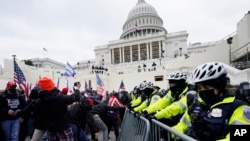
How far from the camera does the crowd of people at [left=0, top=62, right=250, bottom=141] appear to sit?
2234 mm

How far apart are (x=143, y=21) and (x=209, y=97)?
92.2 m

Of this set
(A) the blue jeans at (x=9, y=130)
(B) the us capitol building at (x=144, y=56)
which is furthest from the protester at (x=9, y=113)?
(B) the us capitol building at (x=144, y=56)

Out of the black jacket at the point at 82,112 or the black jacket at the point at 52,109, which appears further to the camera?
the black jacket at the point at 82,112

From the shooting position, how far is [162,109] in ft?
13.9

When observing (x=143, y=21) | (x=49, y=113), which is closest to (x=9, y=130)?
(x=49, y=113)

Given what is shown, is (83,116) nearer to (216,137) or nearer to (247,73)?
(216,137)

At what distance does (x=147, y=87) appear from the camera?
20.8ft

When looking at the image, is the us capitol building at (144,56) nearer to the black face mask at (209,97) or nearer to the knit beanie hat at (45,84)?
the knit beanie hat at (45,84)

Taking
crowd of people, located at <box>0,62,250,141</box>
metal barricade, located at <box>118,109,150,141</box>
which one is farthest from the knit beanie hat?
metal barricade, located at <box>118,109,150,141</box>

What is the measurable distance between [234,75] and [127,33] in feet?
260

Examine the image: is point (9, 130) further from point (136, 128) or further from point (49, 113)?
point (136, 128)

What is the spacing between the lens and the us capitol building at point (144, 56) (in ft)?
110

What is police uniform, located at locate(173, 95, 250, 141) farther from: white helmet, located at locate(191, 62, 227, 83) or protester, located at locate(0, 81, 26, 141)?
protester, located at locate(0, 81, 26, 141)

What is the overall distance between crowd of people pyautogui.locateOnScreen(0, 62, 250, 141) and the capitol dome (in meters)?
83.1
